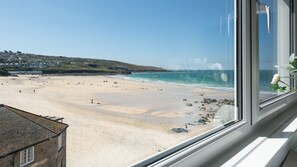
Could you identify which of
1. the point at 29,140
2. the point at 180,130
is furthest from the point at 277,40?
the point at 29,140

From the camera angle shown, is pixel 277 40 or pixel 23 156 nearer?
pixel 23 156

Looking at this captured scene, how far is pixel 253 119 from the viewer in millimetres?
1200

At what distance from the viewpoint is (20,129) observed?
0.46m

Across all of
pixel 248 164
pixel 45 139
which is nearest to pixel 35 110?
pixel 45 139

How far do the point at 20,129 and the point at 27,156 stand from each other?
0.18 ft

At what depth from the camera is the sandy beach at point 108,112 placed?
1.83ft

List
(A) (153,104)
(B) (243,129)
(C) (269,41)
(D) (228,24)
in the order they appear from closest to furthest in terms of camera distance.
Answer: (A) (153,104)
(B) (243,129)
(D) (228,24)
(C) (269,41)

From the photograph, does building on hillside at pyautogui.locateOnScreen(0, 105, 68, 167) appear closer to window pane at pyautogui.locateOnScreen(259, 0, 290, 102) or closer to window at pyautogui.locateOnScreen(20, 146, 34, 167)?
window at pyautogui.locateOnScreen(20, 146, 34, 167)

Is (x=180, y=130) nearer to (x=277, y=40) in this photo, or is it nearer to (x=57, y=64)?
(x=57, y=64)

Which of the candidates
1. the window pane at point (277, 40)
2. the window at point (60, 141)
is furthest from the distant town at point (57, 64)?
the window pane at point (277, 40)

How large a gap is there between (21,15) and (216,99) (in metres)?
1.02

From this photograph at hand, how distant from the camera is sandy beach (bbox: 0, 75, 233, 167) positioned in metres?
0.56

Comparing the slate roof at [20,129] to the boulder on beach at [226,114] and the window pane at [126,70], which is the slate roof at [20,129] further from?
the boulder on beach at [226,114]

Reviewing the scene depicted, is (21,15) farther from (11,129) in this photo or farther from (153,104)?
(153,104)
